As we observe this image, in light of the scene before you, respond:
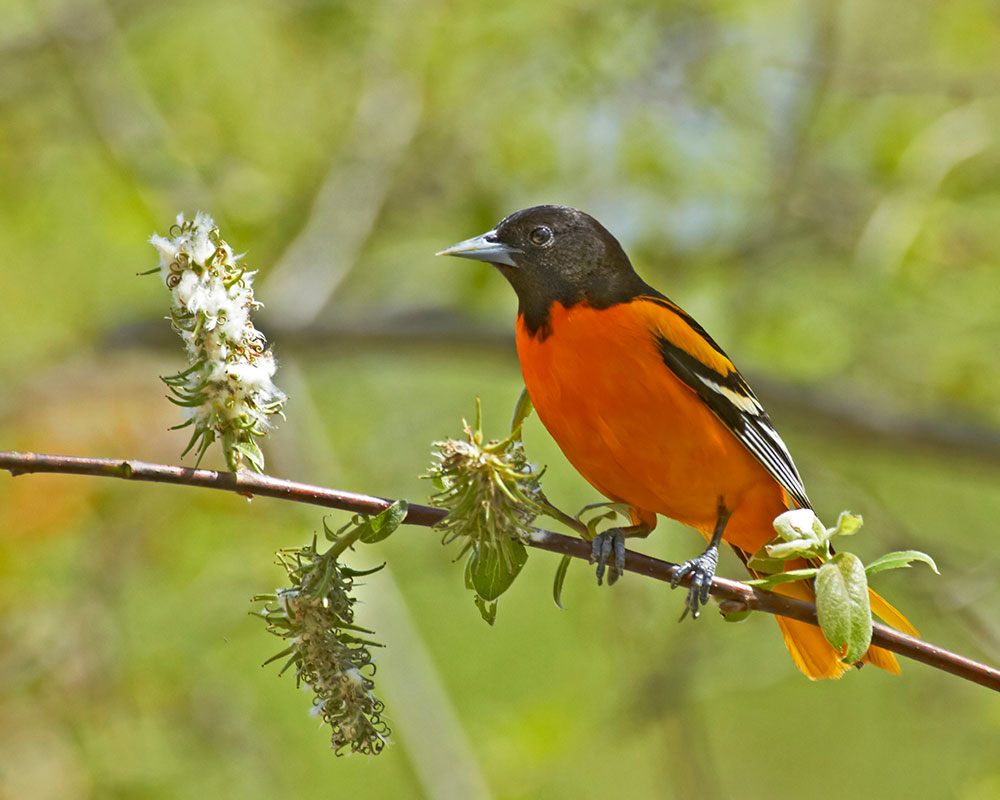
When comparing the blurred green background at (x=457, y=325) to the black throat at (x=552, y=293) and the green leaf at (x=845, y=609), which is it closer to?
the black throat at (x=552, y=293)

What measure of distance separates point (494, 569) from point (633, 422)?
43.5 inches

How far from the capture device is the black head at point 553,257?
9.82 ft

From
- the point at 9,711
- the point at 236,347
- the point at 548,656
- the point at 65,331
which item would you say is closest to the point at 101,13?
the point at 65,331

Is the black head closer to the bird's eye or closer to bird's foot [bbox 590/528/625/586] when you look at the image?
the bird's eye

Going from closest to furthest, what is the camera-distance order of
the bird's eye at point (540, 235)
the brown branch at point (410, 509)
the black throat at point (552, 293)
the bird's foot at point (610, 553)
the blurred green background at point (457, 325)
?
the brown branch at point (410, 509) < the bird's foot at point (610, 553) < the black throat at point (552, 293) < the bird's eye at point (540, 235) < the blurred green background at point (457, 325)

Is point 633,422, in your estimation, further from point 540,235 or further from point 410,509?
point 410,509

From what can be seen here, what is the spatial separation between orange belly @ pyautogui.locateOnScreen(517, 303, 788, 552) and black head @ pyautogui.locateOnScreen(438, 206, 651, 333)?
3.5 inches

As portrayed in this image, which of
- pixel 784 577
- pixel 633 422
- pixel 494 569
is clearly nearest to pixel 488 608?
pixel 494 569

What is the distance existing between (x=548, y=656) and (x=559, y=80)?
3.71 meters

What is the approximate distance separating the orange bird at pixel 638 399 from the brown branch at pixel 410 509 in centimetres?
62

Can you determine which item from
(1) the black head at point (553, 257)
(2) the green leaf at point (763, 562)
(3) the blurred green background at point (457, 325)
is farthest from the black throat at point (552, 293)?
(3) the blurred green background at point (457, 325)

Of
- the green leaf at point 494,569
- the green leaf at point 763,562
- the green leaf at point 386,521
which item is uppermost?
the green leaf at point 386,521

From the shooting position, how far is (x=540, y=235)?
10.0ft

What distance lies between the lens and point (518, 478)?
5.09ft
